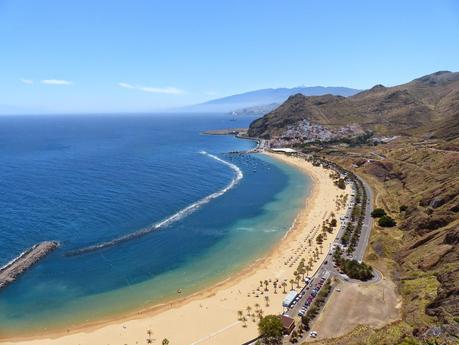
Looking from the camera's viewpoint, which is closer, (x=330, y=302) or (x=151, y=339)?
(x=151, y=339)

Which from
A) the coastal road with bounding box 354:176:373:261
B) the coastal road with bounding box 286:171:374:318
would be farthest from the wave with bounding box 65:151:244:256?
the coastal road with bounding box 354:176:373:261

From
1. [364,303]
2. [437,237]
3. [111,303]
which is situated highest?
[437,237]

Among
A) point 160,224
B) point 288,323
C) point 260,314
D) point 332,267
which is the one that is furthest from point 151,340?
point 160,224

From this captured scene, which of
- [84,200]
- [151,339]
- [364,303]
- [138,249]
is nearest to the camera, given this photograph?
[151,339]

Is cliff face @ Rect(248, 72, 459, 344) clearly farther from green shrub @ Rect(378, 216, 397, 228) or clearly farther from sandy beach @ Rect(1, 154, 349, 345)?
sandy beach @ Rect(1, 154, 349, 345)

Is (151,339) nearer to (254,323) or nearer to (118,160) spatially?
(254,323)

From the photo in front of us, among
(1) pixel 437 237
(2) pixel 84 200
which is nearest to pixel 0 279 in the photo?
(2) pixel 84 200
